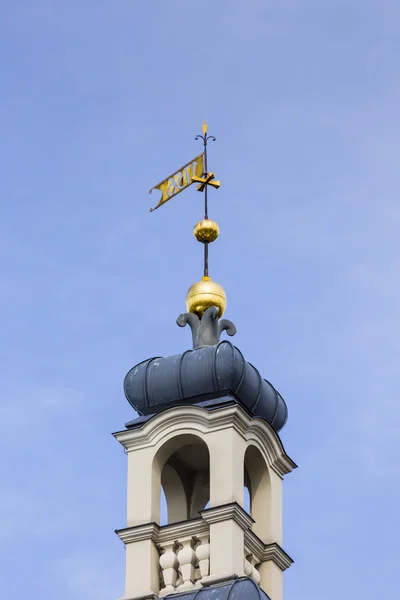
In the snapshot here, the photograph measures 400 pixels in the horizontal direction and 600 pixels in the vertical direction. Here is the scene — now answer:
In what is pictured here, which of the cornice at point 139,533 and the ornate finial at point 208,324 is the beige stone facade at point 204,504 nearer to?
the cornice at point 139,533

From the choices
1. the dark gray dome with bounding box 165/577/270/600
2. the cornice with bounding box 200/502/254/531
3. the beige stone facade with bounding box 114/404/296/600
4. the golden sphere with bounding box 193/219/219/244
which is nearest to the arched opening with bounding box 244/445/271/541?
the beige stone facade with bounding box 114/404/296/600

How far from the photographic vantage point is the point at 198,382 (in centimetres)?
3388

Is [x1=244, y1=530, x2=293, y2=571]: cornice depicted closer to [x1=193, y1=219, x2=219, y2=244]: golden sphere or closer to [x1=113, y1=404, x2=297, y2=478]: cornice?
[x1=113, y1=404, x2=297, y2=478]: cornice

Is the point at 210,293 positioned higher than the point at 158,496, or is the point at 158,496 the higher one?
the point at 210,293

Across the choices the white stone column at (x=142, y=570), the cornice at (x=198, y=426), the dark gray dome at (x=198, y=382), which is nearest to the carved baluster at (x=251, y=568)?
the white stone column at (x=142, y=570)

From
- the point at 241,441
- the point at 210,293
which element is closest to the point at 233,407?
the point at 241,441

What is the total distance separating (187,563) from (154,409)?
2.45m

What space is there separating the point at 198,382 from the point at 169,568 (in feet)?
8.90

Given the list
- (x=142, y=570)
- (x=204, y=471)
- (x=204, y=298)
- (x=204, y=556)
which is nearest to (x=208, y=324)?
(x=204, y=298)

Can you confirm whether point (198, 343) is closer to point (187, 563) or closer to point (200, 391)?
point (200, 391)

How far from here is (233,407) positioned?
3338 centimetres

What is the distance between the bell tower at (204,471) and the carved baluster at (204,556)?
0.04 feet

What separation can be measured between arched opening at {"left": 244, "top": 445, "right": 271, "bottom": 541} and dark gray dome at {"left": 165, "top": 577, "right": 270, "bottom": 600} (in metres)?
2.15

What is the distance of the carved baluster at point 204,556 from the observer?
107ft
